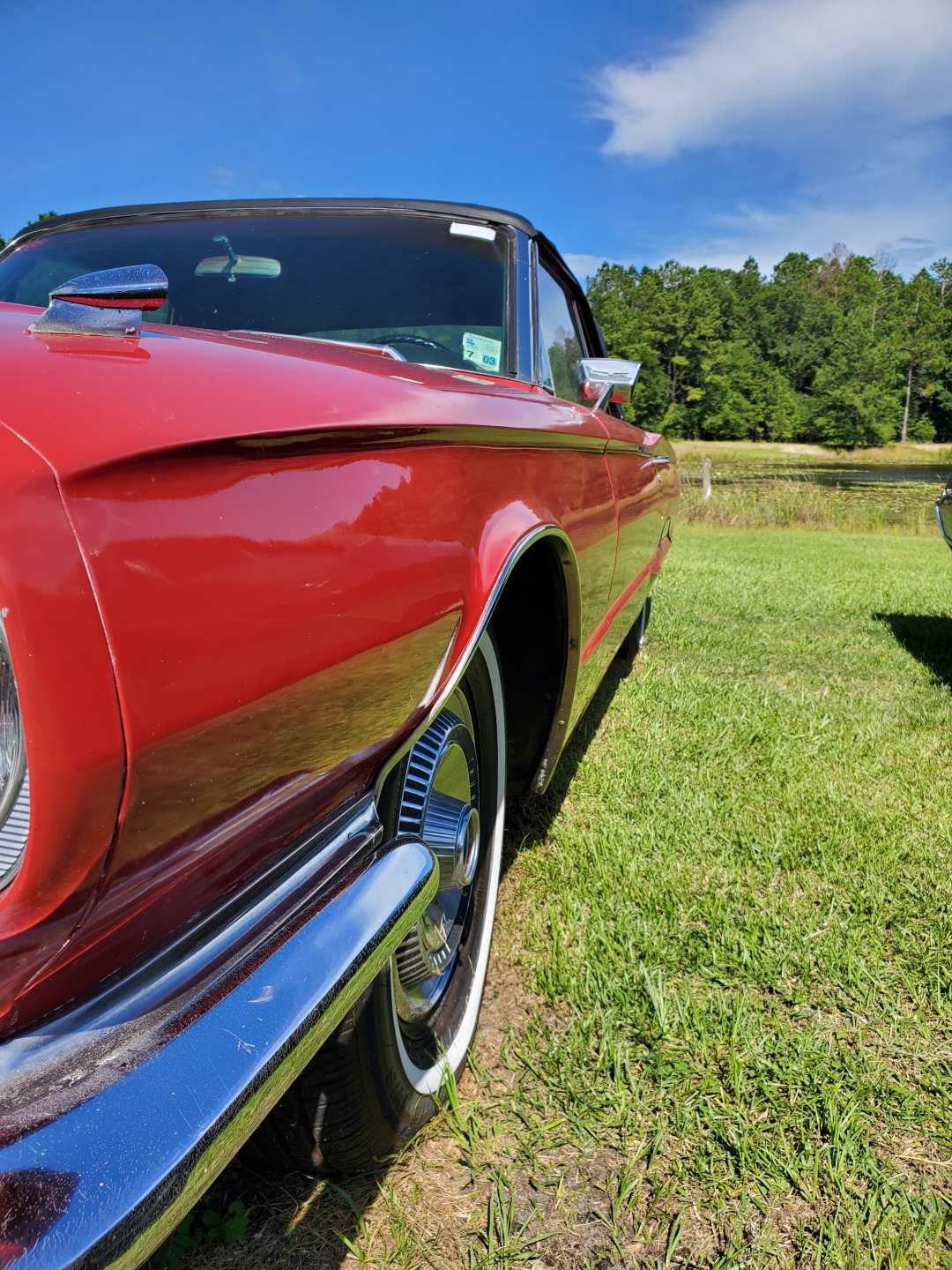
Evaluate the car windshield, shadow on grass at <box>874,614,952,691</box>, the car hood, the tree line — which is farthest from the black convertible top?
the tree line

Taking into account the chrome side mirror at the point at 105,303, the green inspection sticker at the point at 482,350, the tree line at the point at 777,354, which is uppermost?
the tree line at the point at 777,354

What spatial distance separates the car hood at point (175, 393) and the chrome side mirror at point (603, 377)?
1.30 m

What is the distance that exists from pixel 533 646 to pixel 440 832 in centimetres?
53

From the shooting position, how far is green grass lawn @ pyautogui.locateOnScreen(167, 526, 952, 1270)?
4.36ft

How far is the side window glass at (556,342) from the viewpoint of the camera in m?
2.43

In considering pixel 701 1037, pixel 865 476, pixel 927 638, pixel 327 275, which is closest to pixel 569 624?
pixel 701 1037

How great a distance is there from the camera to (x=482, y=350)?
2.11m

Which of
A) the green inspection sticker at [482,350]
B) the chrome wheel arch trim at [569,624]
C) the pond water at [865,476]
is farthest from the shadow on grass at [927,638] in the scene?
the pond water at [865,476]

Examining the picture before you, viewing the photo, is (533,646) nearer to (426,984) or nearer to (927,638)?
(426,984)

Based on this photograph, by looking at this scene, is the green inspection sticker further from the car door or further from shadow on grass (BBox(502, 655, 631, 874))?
shadow on grass (BBox(502, 655, 631, 874))

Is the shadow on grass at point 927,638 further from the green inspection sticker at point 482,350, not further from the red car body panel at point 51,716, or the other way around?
the red car body panel at point 51,716

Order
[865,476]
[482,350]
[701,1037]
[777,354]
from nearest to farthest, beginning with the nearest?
[701,1037] → [482,350] → [865,476] → [777,354]

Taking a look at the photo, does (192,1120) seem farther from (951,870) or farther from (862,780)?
(862,780)

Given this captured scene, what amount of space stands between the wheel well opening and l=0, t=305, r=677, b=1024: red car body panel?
58cm
